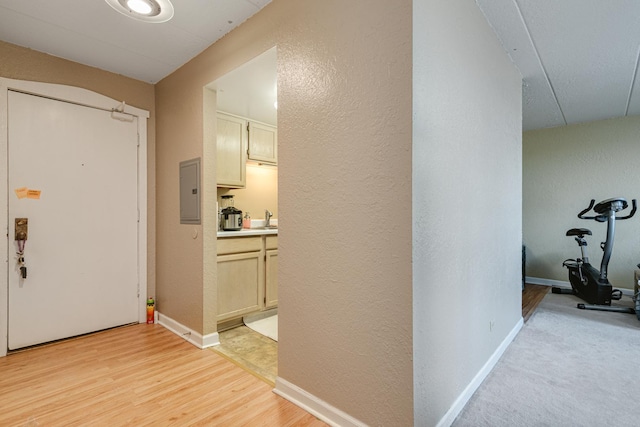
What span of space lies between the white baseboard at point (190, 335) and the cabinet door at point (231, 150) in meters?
1.42

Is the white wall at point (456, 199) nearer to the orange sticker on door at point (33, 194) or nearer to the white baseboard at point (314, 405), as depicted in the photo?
the white baseboard at point (314, 405)

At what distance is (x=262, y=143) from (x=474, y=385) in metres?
3.10

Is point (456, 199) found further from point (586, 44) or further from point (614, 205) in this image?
point (614, 205)

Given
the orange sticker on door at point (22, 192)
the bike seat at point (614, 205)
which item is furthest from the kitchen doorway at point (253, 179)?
the bike seat at point (614, 205)

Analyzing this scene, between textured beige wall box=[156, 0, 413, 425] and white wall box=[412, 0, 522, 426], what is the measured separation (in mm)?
78

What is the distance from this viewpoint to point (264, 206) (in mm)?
4219

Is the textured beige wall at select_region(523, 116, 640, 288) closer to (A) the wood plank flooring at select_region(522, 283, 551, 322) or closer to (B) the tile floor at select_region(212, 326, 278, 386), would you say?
(A) the wood plank flooring at select_region(522, 283, 551, 322)

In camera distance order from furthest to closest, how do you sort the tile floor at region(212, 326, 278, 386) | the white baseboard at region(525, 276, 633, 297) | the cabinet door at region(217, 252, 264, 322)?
1. the white baseboard at region(525, 276, 633, 297)
2. the cabinet door at region(217, 252, 264, 322)
3. the tile floor at region(212, 326, 278, 386)

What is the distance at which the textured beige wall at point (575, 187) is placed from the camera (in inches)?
170

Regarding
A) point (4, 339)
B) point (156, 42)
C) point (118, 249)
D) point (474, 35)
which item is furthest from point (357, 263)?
point (4, 339)

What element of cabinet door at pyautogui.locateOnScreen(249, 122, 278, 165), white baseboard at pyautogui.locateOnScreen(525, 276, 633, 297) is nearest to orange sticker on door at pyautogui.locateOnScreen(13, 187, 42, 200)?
cabinet door at pyautogui.locateOnScreen(249, 122, 278, 165)

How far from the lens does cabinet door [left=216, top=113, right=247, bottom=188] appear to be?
3.28 m

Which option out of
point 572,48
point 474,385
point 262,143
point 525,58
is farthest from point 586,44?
point 262,143

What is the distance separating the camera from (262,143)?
3742 millimetres
